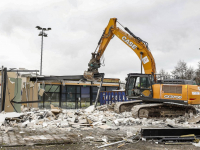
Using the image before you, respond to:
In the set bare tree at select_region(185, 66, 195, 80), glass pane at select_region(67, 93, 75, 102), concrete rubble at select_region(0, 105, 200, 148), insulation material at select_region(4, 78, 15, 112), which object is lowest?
concrete rubble at select_region(0, 105, 200, 148)

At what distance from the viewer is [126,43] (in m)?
14.6

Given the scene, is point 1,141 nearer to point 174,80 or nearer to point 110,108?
point 174,80

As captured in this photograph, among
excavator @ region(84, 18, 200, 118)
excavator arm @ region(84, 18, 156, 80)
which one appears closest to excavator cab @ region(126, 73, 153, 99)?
excavator @ region(84, 18, 200, 118)

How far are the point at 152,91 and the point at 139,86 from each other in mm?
871

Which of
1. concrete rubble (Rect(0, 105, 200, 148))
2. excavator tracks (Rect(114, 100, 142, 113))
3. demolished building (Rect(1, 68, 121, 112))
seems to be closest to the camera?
concrete rubble (Rect(0, 105, 200, 148))

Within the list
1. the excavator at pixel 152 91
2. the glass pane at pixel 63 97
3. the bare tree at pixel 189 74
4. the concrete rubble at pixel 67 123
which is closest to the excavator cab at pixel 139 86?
the excavator at pixel 152 91

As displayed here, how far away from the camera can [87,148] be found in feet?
19.9

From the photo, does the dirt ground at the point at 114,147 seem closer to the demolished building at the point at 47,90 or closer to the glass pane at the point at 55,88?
the demolished building at the point at 47,90

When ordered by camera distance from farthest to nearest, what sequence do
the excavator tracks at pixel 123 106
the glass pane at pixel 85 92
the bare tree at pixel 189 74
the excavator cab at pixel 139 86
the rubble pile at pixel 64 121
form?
1. the bare tree at pixel 189 74
2. the glass pane at pixel 85 92
3. the excavator tracks at pixel 123 106
4. the excavator cab at pixel 139 86
5. the rubble pile at pixel 64 121

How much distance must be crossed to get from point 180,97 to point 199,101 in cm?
105

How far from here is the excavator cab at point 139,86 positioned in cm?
1274

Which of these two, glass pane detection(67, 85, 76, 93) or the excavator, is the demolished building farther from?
the excavator

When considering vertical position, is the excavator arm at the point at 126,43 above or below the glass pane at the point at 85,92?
above

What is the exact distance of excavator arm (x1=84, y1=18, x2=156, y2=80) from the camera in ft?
44.7
